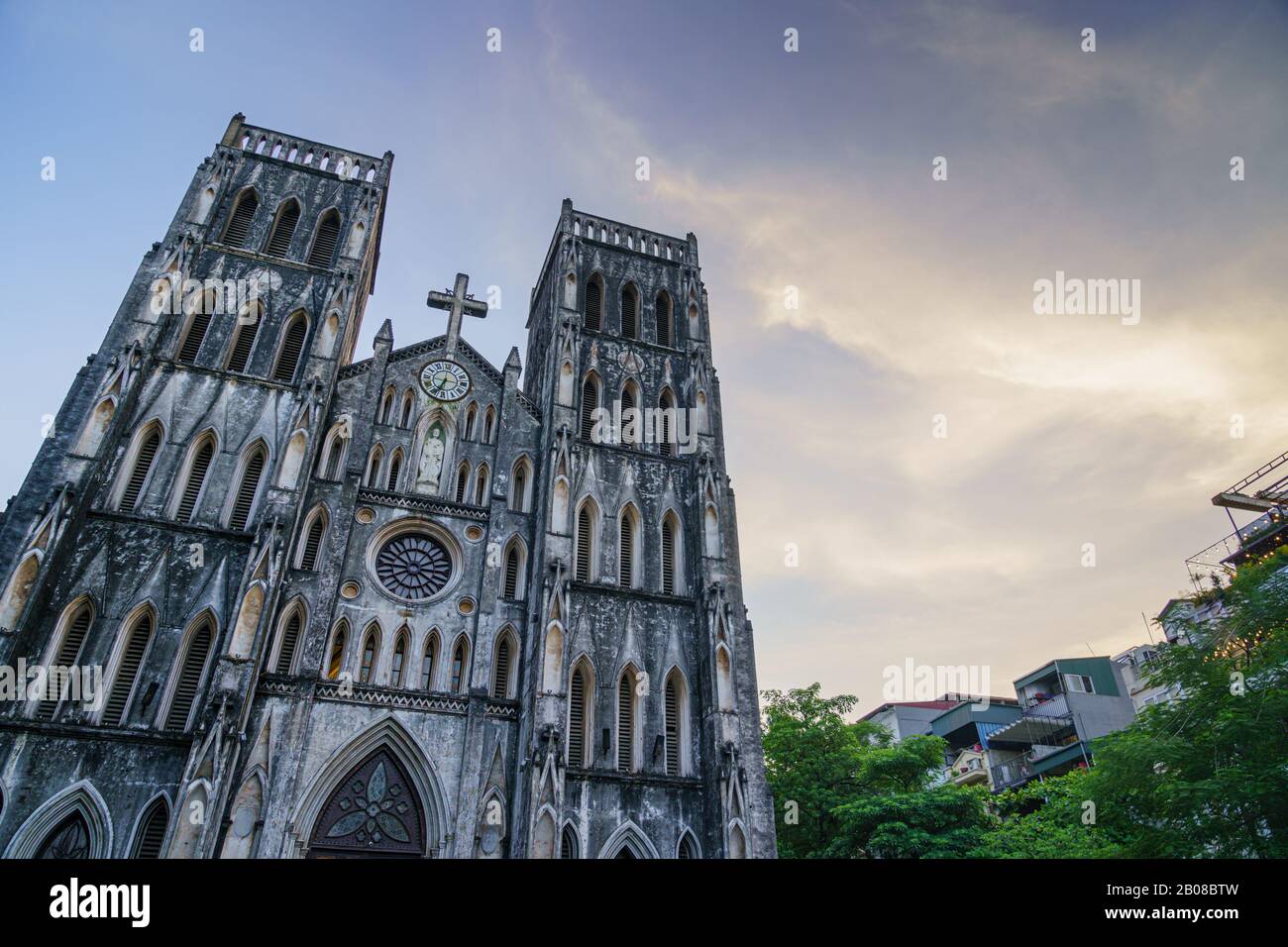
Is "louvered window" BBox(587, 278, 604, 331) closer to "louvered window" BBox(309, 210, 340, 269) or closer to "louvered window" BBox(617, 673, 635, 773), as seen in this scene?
"louvered window" BBox(309, 210, 340, 269)

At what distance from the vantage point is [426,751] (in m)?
20.8

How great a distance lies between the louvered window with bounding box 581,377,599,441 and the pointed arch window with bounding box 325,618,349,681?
9570 mm

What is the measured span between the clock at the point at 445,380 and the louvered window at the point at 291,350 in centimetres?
374

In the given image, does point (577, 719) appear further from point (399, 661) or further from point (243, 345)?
point (243, 345)

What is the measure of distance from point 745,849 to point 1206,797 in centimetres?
975

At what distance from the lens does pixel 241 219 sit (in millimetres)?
28516

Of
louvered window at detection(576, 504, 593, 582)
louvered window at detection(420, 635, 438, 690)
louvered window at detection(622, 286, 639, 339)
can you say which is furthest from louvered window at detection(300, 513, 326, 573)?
louvered window at detection(622, 286, 639, 339)

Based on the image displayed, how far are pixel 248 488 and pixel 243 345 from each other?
5.17 metres

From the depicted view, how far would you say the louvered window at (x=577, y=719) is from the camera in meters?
22.0

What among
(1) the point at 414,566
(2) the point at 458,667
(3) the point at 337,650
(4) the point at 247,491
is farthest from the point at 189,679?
(2) the point at 458,667

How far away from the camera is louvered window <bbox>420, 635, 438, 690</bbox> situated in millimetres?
22141

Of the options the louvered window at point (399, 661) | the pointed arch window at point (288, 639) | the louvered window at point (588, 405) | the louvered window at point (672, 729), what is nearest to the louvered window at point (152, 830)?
the pointed arch window at point (288, 639)
